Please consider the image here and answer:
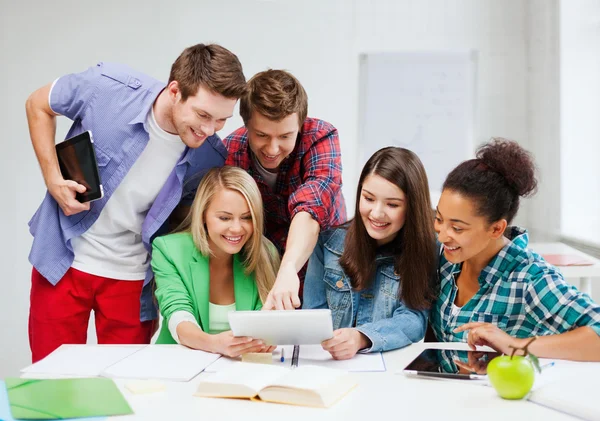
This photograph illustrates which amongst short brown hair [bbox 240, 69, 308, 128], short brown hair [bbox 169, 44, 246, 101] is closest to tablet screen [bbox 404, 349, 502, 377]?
short brown hair [bbox 240, 69, 308, 128]

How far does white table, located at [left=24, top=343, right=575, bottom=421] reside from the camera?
1.23 m

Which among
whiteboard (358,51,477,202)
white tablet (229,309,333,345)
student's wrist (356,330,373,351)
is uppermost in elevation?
whiteboard (358,51,477,202)

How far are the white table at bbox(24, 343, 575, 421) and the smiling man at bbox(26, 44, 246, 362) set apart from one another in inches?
30.0

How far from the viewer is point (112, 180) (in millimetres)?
2045

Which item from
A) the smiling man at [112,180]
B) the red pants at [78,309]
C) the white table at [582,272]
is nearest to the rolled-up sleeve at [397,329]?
the smiling man at [112,180]

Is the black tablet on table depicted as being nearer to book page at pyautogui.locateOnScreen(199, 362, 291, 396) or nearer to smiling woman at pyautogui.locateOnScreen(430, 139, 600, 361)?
smiling woman at pyautogui.locateOnScreen(430, 139, 600, 361)

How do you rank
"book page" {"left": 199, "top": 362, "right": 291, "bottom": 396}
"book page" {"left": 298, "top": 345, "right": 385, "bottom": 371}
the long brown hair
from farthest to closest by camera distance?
the long brown hair < "book page" {"left": 298, "top": 345, "right": 385, "bottom": 371} < "book page" {"left": 199, "top": 362, "right": 291, "bottom": 396}

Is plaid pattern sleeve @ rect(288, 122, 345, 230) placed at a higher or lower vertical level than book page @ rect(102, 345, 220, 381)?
higher

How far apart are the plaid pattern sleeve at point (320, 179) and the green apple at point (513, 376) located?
0.84 meters

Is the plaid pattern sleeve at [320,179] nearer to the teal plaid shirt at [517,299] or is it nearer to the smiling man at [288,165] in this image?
the smiling man at [288,165]

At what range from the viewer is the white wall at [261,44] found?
4.36m

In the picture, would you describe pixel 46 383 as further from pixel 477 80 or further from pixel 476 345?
pixel 477 80

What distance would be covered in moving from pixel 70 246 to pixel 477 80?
9.94ft

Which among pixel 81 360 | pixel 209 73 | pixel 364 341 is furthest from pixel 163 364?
pixel 209 73
